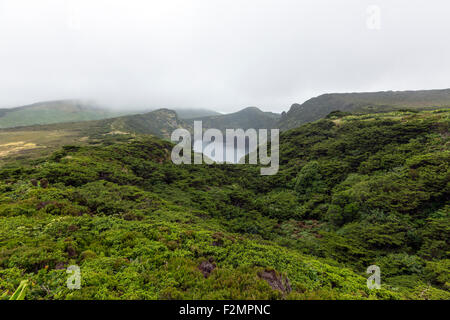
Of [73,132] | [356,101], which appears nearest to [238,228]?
[73,132]

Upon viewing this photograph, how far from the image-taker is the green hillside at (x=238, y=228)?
501cm

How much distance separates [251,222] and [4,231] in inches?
580

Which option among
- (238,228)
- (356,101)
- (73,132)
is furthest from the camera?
(356,101)

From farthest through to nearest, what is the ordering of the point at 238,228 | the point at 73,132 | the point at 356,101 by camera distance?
the point at 356,101
the point at 73,132
the point at 238,228

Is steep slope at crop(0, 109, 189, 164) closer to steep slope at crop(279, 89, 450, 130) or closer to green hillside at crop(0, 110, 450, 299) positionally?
green hillside at crop(0, 110, 450, 299)

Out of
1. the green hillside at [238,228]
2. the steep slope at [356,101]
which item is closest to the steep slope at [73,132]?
the green hillside at [238,228]

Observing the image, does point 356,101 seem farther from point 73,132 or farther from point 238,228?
point 73,132

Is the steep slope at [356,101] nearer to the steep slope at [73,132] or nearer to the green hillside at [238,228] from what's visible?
the green hillside at [238,228]

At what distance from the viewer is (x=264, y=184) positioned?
26.8 meters

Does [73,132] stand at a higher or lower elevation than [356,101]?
lower

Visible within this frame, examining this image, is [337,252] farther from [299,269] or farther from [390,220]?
[299,269]

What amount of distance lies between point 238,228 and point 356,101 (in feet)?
487

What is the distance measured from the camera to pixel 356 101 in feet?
398
